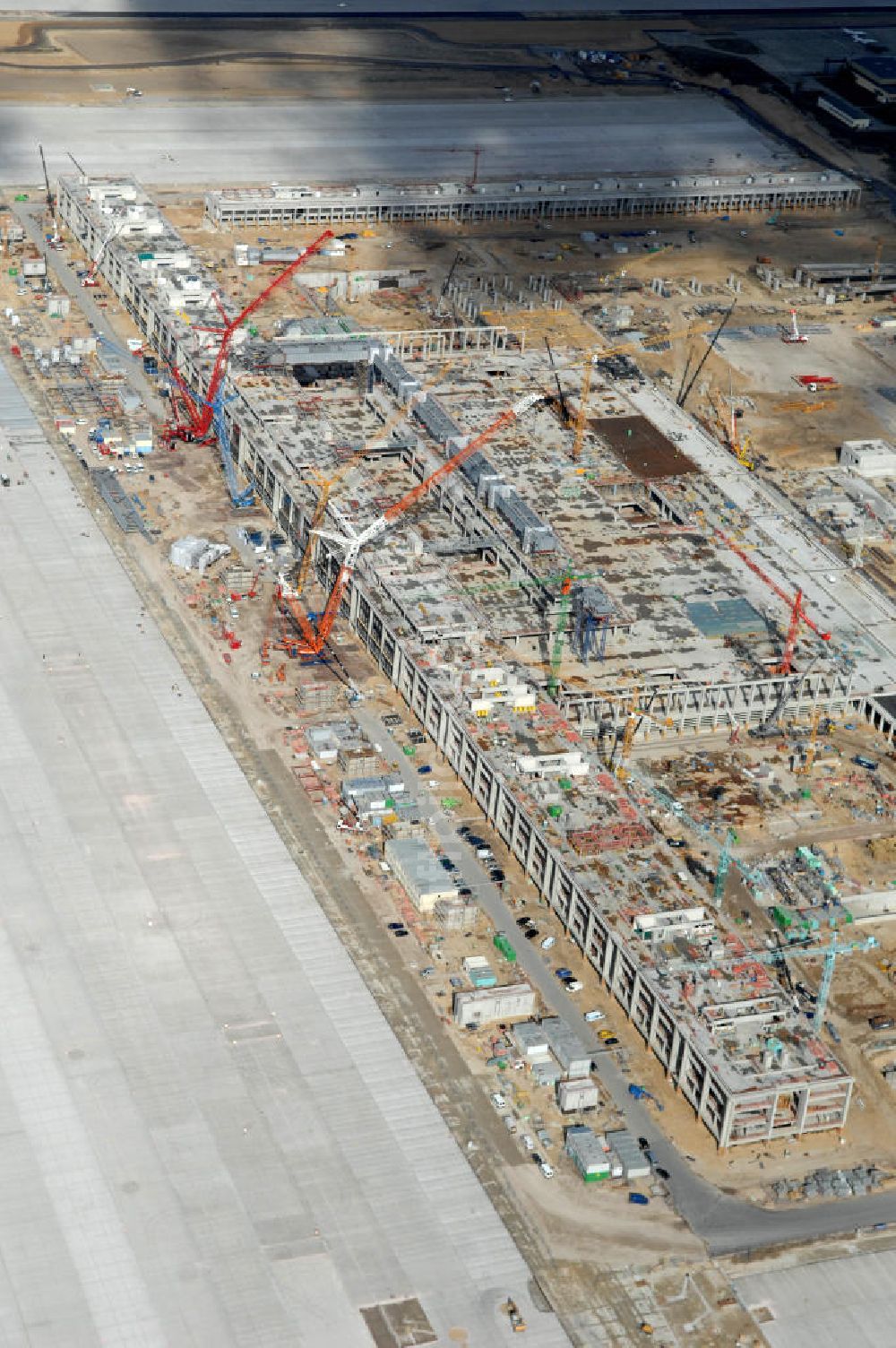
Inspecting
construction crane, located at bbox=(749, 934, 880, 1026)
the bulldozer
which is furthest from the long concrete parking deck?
construction crane, located at bbox=(749, 934, 880, 1026)

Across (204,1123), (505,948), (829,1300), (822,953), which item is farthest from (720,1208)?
(204,1123)

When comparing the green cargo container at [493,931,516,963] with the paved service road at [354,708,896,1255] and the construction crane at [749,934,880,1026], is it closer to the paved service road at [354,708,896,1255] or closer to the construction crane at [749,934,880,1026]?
the paved service road at [354,708,896,1255]

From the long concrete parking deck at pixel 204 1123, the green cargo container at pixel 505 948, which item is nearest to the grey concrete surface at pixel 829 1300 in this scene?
the long concrete parking deck at pixel 204 1123

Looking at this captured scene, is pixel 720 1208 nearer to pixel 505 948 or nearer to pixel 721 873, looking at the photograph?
pixel 505 948

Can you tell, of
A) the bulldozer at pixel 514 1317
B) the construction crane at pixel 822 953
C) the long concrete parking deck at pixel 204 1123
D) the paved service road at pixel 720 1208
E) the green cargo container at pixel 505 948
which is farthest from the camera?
the green cargo container at pixel 505 948

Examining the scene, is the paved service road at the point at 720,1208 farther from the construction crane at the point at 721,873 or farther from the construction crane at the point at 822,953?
the construction crane at the point at 721,873

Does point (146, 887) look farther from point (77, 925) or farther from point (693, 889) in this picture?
point (693, 889)
